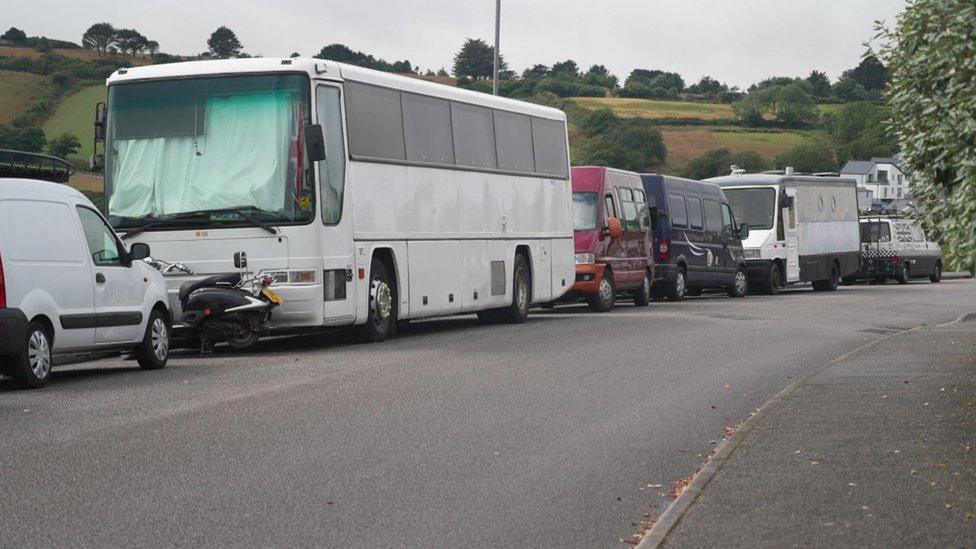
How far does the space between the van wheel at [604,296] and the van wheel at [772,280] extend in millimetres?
11485

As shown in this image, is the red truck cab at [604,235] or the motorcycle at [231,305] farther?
the red truck cab at [604,235]

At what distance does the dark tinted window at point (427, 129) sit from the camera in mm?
22156

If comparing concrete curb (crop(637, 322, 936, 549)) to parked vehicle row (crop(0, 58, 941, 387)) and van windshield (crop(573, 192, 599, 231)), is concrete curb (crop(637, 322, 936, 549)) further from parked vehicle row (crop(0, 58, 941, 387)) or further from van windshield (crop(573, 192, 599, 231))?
van windshield (crop(573, 192, 599, 231))

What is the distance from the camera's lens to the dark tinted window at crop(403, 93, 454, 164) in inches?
872

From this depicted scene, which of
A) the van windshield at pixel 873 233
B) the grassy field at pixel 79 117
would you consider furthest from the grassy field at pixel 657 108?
the van windshield at pixel 873 233

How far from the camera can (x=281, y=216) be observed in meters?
19.1

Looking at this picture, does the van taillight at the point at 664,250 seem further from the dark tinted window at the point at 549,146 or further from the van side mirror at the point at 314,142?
the van side mirror at the point at 314,142

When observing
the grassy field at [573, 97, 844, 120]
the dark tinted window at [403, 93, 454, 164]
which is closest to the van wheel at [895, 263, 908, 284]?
the dark tinted window at [403, 93, 454, 164]

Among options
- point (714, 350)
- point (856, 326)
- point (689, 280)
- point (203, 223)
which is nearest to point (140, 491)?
point (203, 223)

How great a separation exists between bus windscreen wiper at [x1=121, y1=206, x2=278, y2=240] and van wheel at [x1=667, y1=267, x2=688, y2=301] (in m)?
18.1

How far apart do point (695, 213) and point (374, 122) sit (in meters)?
17.2

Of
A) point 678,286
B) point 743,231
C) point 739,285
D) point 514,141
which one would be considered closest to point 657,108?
point 743,231

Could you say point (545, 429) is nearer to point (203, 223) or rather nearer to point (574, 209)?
point (203, 223)

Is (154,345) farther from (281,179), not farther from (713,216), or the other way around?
(713,216)
